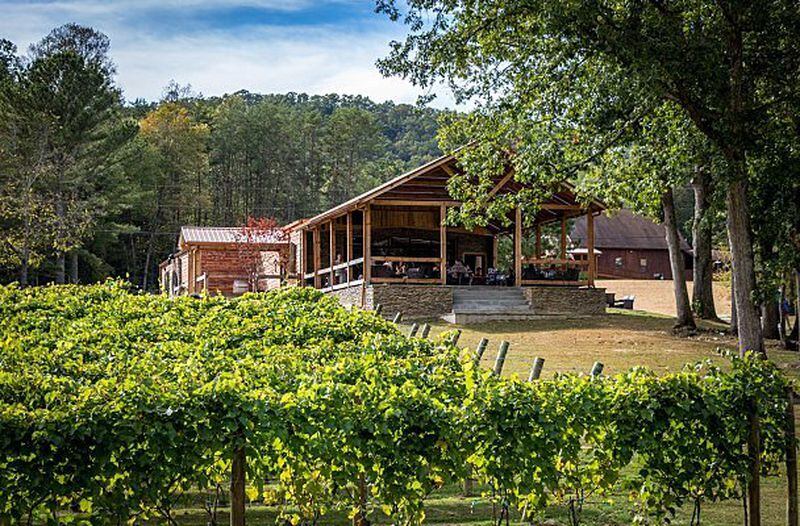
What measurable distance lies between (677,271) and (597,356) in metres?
8.58

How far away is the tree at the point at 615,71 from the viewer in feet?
55.3

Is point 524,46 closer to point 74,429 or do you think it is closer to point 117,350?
point 117,350

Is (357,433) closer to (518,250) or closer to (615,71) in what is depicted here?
(615,71)

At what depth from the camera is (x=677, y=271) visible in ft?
96.8

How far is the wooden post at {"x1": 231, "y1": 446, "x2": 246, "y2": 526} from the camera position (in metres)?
6.94

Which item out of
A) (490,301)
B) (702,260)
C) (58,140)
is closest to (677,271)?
(702,260)

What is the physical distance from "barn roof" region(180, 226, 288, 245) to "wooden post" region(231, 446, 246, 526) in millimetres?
38606

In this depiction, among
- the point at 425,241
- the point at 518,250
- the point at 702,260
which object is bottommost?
the point at 702,260

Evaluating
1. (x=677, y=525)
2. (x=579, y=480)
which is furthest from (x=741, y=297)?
(x=579, y=480)

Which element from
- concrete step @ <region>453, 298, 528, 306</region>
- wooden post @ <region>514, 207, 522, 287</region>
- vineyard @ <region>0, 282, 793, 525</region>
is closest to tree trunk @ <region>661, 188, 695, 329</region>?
wooden post @ <region>514, 207, 522, 287</region>

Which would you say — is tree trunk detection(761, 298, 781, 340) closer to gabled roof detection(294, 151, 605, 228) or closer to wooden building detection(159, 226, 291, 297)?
gabled roof detection(294, 151, 605, 228)

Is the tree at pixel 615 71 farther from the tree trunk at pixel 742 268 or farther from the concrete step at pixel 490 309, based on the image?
the concrete step at pixel 490 309

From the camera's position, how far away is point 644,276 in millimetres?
72938

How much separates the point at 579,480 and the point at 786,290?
23.9 metres
